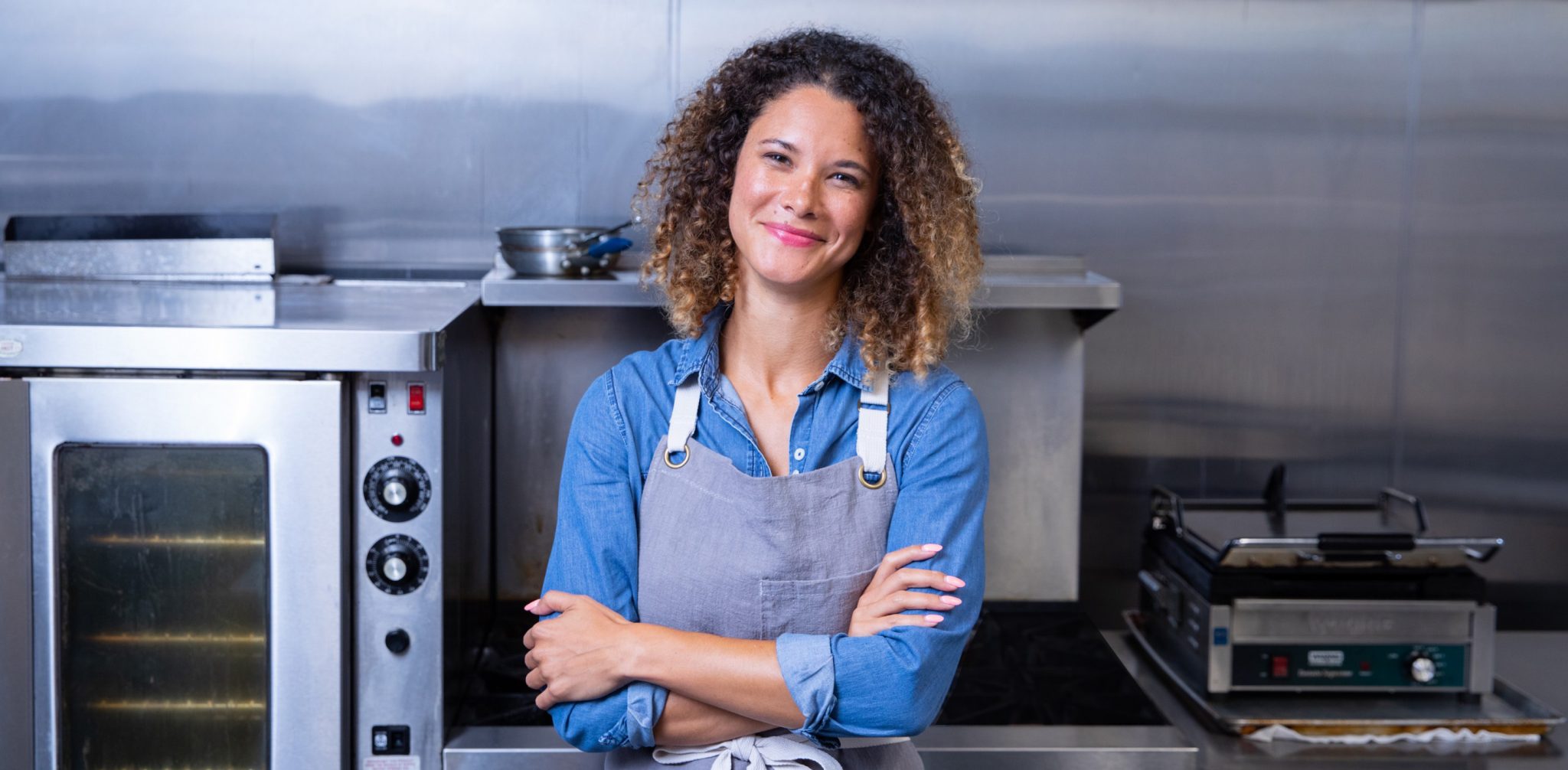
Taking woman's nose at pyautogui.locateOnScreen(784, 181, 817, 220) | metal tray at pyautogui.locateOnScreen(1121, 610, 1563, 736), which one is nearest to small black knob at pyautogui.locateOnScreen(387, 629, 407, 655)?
woman's nose at pyautogui.locateOnScreen(784, 181, 817, 220)

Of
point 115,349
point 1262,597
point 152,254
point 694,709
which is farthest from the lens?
point 152,254

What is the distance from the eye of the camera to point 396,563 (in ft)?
5.31

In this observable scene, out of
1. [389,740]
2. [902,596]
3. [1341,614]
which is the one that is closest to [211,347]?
[389,740]

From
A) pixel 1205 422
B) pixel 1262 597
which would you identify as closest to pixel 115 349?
pixel 1262 597

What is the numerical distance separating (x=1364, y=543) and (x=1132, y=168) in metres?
0.79

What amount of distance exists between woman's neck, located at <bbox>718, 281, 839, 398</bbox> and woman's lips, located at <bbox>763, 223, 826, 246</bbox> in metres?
0.09

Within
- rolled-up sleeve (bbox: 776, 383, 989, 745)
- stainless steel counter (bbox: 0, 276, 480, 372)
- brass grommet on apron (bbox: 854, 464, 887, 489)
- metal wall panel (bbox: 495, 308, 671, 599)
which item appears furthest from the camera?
metal wall panel (bbox: 495, 308, 671, 599)

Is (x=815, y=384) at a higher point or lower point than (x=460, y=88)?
lower

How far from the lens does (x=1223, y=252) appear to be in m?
2.36

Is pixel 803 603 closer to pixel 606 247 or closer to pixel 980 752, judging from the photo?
pixel 980 752

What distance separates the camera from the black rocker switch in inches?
65.1

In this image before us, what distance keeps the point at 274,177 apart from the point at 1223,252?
5.47 feet

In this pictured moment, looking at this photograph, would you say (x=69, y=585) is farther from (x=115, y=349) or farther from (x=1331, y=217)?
(x=1331, y=217)

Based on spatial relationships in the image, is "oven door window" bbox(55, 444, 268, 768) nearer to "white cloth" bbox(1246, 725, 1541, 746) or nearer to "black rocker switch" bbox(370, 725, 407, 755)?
"black rocker switch" bbox(370, 725, 407, 755)
